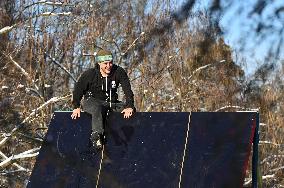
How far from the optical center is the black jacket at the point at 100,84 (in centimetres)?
632

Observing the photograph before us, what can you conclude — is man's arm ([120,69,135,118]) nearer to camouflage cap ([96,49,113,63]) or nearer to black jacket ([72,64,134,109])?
black jacket ([72,64,134,109])

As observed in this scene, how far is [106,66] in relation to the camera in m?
6.15

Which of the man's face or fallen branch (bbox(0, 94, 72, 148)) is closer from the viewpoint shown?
the man's face

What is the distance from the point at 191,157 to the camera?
→ 18.4ft

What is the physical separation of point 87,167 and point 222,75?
14575 mm

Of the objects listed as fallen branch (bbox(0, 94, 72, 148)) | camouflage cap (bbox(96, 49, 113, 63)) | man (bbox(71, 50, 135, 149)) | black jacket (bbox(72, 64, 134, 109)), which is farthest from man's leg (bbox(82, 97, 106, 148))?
fallen branch (bbox(0, 94, 72, 148))

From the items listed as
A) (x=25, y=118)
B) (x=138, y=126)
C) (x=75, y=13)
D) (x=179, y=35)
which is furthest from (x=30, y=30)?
(x=138, y=126)

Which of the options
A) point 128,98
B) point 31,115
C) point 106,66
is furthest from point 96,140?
point 31,115

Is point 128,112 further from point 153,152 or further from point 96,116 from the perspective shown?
point 153,152

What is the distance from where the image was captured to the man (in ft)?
20.1

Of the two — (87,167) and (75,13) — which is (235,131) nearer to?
(87,167)

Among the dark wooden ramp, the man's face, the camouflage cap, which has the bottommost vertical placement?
the dark wooden ramp

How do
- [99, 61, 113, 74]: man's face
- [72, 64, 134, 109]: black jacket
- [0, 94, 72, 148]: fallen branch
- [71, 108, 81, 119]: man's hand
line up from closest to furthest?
[99, 61, 113, 74]: man's face → [72, 64, 134, 109]: black jacket → [71, 108, 81, 119]: man's hand → [0, 94, 72, 148]: fallen branch

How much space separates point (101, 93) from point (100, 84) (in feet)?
0.33
